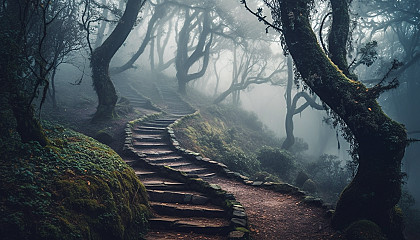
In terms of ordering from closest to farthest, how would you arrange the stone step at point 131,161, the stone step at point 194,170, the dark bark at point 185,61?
the stone step at point 131,161
the stone step at point 194,170
the dark bark at point 185,61

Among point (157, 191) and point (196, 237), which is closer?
point (196, 237)

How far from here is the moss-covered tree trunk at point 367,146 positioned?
202 inches

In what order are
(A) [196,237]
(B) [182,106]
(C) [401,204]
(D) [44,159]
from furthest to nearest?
(B) [182,106] < (C) [401,204] < (A) [196,237] < (D) [44,159]

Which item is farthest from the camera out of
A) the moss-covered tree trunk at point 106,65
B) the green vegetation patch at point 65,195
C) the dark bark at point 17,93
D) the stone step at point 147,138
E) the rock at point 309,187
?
the rock at point 309,187

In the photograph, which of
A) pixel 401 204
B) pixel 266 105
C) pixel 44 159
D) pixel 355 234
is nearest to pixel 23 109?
pixel 44 159

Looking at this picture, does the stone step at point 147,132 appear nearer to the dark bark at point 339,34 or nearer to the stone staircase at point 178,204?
the stone staircase at point 178,204

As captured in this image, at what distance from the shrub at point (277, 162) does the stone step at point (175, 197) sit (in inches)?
366

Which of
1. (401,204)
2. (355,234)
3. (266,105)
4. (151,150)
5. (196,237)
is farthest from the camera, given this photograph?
(266,105)

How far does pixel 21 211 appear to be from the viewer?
128 inches

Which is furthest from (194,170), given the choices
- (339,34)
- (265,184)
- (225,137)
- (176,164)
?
(225,137)

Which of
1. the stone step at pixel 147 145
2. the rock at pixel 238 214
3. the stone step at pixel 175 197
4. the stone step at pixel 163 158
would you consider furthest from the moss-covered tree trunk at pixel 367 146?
the stone step at pixel 147 145

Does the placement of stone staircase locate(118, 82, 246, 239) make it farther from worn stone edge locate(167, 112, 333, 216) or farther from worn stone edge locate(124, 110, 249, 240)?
worn stone edge locate(167, 112, 333, 216)

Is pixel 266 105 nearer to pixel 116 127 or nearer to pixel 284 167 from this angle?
Answer: pixel 284 167

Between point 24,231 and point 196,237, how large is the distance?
317cm
